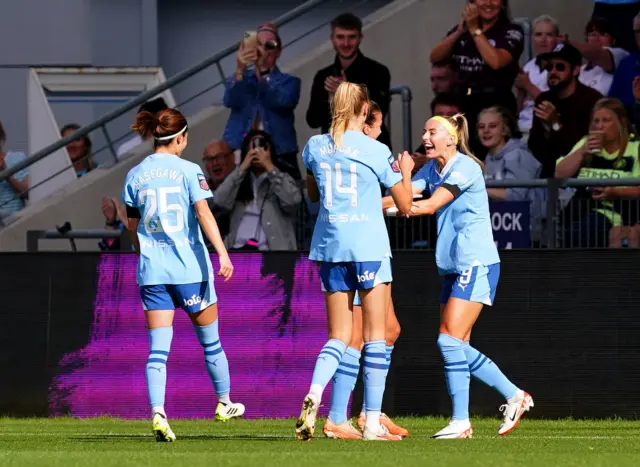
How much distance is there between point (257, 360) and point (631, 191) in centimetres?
354

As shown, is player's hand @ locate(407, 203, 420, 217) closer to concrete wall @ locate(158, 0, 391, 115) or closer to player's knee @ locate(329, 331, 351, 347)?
player's knee @ locate(329, 331, 351, 347)

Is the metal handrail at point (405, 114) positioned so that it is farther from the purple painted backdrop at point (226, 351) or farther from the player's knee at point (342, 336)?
the player's knee at point (342, 336)

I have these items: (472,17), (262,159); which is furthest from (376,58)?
(262,159)

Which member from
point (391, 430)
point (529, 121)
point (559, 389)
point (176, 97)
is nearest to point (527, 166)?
point (529, 121)

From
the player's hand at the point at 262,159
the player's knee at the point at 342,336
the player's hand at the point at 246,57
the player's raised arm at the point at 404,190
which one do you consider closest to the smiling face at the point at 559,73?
the player's hand at the point at 262,159

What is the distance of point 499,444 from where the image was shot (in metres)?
9.52

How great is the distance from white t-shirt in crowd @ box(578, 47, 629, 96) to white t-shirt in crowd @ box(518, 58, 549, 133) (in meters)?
0.37

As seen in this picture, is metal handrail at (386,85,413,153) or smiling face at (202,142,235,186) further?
metal handrail at (386,85,413,153)

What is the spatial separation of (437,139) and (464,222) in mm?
571

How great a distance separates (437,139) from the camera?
10383mm

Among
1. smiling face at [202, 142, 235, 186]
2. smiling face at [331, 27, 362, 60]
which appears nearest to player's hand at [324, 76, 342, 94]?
smiling face at [331, 27, 362, 60]

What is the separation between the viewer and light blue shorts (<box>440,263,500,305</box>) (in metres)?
10.3

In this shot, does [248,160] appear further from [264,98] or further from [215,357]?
[215,357]

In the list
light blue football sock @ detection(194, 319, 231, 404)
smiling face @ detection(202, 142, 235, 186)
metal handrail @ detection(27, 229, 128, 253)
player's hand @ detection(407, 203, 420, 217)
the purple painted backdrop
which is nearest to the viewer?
player's hand @ detection(407, 203, 420, 217)
